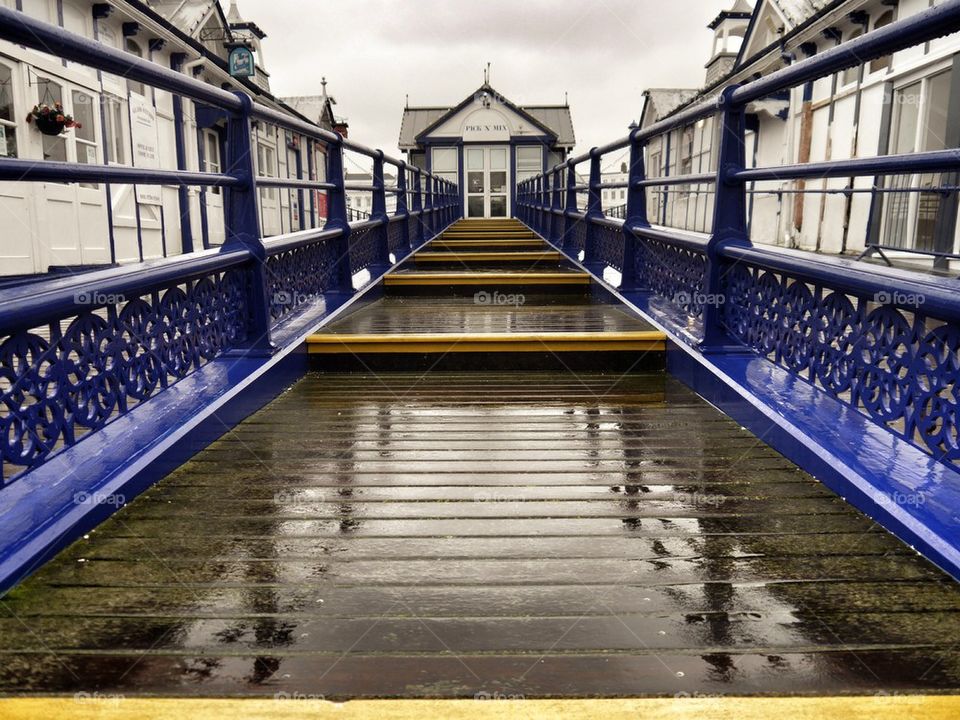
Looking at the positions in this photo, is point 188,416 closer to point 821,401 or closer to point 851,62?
point 821,401

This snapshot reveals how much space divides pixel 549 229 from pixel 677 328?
7.10 metres

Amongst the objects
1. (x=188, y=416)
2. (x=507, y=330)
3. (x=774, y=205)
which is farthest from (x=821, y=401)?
(x=774, y=205)

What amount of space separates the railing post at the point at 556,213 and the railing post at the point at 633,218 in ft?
13.6

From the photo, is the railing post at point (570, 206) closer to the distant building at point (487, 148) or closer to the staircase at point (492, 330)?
the staircase at point (492, 330)

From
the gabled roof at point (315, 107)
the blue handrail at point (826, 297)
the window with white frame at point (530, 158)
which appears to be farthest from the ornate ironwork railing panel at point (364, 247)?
the window with white frame at point (530, 158)

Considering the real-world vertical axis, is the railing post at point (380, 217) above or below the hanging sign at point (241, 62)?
below

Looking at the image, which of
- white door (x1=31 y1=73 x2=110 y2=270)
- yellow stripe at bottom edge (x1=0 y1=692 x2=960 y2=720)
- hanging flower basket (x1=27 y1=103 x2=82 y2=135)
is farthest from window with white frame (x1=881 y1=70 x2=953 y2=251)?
white door (x1=31 y1=73 x2=110 y2=270)

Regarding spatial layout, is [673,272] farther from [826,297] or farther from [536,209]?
[536,209]

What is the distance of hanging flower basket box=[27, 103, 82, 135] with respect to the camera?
7836mm

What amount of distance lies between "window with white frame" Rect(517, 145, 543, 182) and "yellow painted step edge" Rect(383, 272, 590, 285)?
69.3 feet

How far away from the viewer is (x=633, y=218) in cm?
502

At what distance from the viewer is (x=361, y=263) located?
6.06 meters

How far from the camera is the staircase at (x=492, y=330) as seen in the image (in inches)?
145

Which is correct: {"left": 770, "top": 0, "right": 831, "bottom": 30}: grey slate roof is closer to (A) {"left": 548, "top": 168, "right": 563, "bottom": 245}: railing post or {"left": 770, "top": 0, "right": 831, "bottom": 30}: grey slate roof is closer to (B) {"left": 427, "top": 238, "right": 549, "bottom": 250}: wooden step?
(A) {"left": 548, "top": 168, "right": 563, "bottom": 245}: railing post
